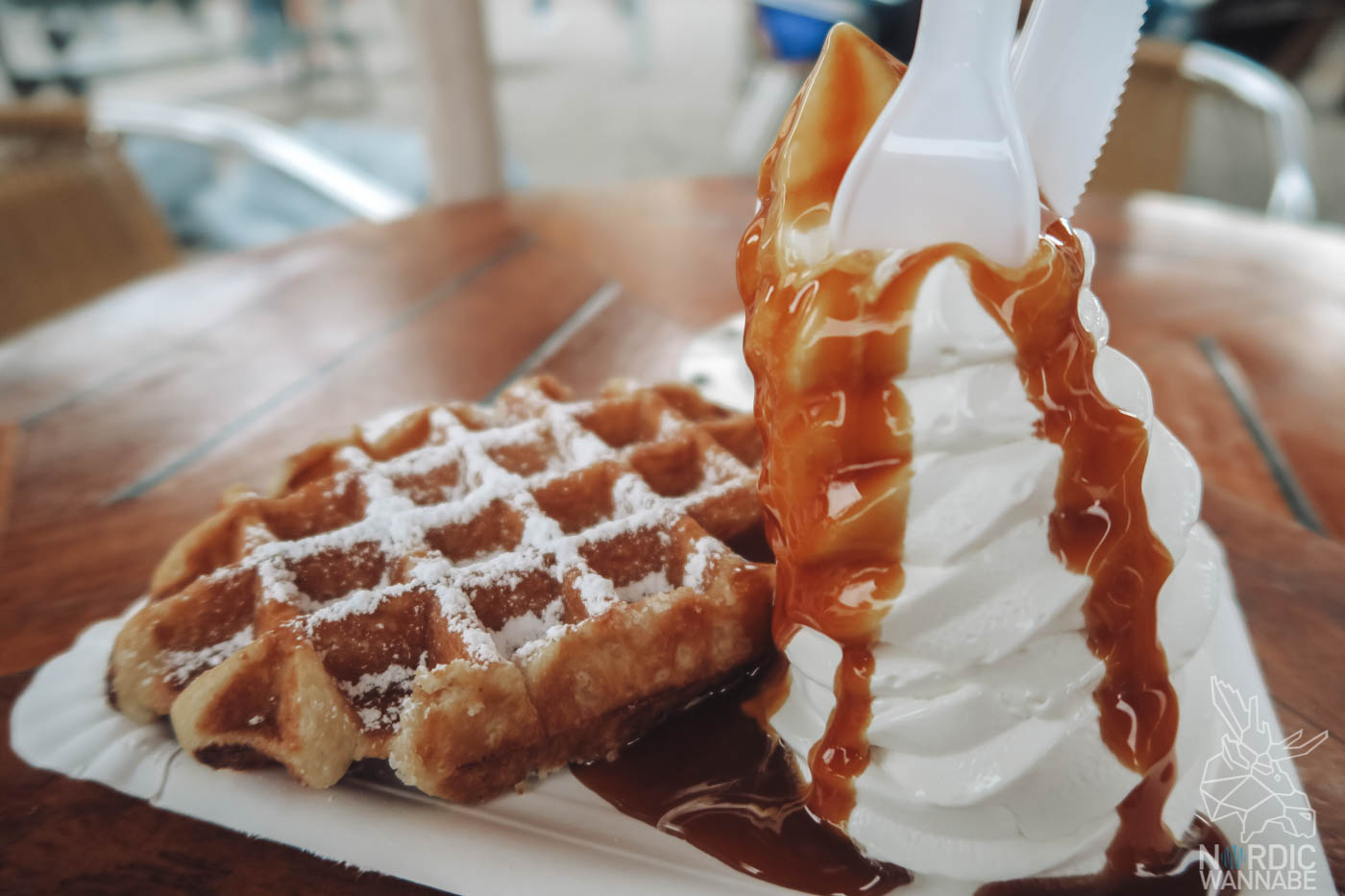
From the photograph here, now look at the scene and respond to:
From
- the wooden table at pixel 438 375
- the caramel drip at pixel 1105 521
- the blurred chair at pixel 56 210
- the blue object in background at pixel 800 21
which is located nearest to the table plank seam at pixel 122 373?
the wooden table at pixel 438 375

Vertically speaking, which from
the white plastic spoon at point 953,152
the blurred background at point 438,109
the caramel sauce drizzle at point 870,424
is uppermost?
the white plastic spoon at point 953,152

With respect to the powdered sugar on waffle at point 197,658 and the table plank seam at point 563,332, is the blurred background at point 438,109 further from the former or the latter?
the powdered sugar on waffle at point 197,658

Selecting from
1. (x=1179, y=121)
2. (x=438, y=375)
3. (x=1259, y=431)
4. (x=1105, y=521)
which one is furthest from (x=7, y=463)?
(x=1179, y=121)

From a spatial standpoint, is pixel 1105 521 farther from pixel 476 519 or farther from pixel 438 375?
pixel 438 375

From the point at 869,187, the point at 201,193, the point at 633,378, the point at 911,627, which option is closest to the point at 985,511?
the point at 911,627

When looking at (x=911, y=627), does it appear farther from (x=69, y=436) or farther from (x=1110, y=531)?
(x=69, y=436)

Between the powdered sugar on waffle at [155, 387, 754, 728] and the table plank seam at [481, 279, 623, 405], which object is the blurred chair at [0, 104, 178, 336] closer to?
the table plank seam at [481, 279, 623, 405]
